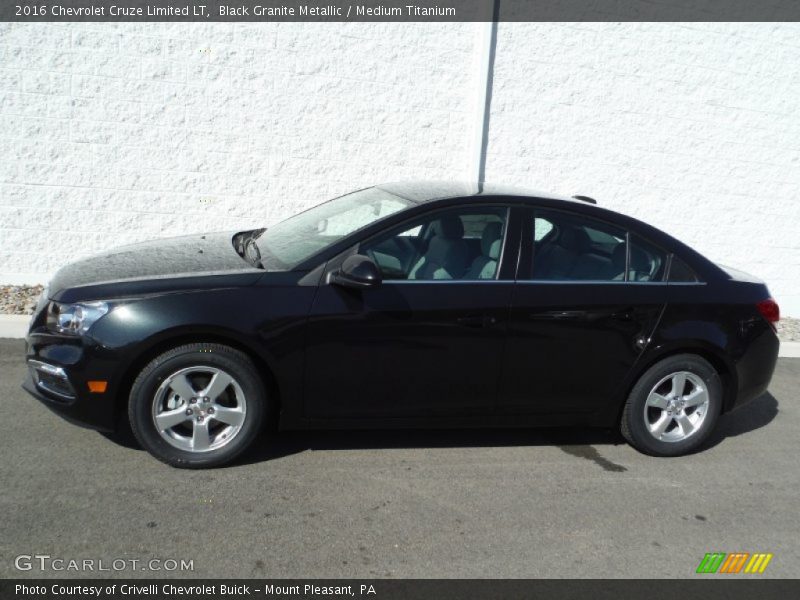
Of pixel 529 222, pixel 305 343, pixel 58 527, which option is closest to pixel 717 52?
pixel 529 222

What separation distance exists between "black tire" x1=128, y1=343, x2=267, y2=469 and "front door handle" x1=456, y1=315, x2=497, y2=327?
46.6 inches

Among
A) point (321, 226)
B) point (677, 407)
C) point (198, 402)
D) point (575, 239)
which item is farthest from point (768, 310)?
point (198, 402)

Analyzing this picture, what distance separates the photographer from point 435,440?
5.18 metres

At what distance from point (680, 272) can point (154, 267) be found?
127 inches

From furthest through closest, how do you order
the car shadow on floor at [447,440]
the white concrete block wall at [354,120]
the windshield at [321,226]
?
the white concrete block wall at [354,120], the car shadow on floor at [447,440], the windshield at [321,226]

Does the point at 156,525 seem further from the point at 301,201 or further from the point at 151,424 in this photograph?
the point at 301,201

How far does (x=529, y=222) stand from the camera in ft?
16.1

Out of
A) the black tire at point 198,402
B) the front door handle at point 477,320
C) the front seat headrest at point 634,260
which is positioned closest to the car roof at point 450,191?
the front seat headrest at point 634,260

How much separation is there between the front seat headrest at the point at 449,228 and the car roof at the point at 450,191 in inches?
6.0

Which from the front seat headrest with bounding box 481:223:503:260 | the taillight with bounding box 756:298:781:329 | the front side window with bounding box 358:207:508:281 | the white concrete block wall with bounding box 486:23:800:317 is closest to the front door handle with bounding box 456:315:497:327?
the front side window with bounding box 358:207:508:281

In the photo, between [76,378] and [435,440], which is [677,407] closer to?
[435,440]

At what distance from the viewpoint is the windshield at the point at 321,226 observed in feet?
15.7
